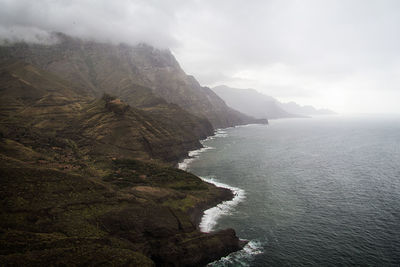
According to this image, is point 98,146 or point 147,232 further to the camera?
point 98,146

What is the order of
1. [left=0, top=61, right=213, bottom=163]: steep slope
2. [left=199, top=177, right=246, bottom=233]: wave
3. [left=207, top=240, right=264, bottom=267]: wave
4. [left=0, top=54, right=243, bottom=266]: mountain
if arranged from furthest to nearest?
1. [left=0, top=61, right=213, bottom=163]: steep slope
2. [left=199, top=177, right=246, bottom=233]: wave
3. [left=207, top=240, right=264, bottom=267]: wave
4. [left=0, top=54, right=243, bottom=266]: mountain

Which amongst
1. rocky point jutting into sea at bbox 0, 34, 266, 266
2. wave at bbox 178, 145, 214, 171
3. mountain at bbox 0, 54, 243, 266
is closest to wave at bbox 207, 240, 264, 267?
mountain at bbox 0, 54, 243, 266

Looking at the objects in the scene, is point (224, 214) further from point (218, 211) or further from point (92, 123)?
point (92, 123)

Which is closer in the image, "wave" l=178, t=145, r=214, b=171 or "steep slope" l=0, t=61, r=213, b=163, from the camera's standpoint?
"steep slope" l=0, t=61, r=213, b=163

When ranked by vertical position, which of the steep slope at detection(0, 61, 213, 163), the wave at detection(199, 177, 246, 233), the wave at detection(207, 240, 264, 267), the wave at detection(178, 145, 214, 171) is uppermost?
the steep slope at detection(0, 61, 213, 163)

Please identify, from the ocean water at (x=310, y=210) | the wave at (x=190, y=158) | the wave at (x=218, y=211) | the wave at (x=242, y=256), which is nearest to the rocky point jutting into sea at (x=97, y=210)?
the wave at (x=242, y=256)

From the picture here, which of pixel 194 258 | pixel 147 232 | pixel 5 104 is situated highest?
pixel 5 104

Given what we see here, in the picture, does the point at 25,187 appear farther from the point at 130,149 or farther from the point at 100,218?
the point at 130,149

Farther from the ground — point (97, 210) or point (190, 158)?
point (97, 210)

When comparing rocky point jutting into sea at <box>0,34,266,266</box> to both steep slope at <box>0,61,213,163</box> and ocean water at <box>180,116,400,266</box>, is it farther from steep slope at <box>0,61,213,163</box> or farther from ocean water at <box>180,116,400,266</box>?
steep slope at <box>0,61,213,163</box>

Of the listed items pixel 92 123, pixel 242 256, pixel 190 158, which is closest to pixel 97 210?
pixel 242 256

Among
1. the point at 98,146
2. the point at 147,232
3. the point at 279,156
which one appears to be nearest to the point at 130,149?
the point at 98,146
